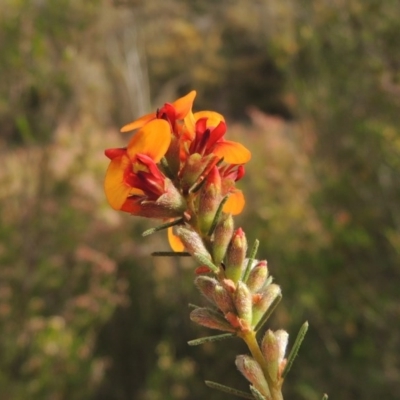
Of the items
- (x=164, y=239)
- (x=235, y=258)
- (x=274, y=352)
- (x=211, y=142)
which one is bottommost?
(x=164, y=239)

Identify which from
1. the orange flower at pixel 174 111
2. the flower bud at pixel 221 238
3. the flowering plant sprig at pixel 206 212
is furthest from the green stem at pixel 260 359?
the orange flower at pixel 174 111

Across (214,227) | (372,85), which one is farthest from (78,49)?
(214,227)

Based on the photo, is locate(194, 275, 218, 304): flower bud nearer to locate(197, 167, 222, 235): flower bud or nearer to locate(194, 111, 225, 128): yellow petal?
locate(197, 167, 222, 235): flower bud

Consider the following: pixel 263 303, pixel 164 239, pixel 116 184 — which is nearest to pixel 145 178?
pixel 116 184

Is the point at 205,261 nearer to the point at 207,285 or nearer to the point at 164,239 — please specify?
the point at 207,285

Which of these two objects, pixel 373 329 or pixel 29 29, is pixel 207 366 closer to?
pixel 373 329
